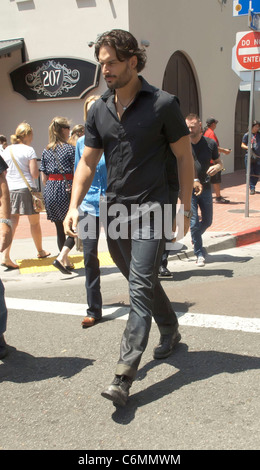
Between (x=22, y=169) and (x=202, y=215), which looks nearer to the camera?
(x=202, y=215)

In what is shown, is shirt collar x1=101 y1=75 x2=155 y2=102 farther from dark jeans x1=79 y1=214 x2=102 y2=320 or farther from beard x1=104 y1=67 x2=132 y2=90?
dark jeans x1=79 y1=214 x2=102 y2=320

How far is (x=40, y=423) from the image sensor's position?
9.71ft

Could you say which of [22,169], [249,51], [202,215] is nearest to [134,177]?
[202,215]

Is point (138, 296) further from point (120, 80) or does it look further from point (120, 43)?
point (120, 43)

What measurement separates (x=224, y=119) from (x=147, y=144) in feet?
52.1

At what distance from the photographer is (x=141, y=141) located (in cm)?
316

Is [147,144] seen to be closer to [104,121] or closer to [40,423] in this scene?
[104,121]

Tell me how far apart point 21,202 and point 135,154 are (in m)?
4.17

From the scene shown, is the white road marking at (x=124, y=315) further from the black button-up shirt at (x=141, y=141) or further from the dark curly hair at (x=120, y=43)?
the dark curly hair at (x=120, y=43)

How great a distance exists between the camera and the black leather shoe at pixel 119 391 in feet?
9.68

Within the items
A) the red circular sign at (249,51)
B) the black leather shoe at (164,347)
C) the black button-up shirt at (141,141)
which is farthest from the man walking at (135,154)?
the red circular sign at (249,51)

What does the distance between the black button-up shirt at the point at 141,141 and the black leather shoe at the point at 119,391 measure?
42.1 inches

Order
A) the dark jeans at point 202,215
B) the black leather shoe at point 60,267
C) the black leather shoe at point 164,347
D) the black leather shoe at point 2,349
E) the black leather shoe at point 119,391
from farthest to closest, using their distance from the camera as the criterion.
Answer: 1. the dark jeans at point 202,215
2. the black leather shoe at point 60,267
3. the black leather shoe at point 2,349
4. the black leather shoe at point 164,347
5. the black leather shoe at point 119,391
